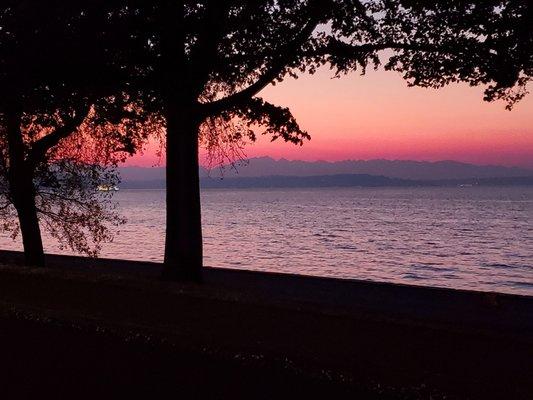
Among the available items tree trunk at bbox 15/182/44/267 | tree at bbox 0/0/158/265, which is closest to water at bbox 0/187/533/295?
tree trunk at bbox 15/182/44/267

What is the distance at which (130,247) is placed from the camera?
65625mm

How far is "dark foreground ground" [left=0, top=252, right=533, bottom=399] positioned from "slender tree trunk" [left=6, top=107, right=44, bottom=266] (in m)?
8.66

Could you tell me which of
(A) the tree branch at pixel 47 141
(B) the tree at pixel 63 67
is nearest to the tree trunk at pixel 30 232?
(A) the tree branch at pixel 47 141

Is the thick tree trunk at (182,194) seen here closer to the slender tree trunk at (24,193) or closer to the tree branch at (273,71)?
the tree branch at (273,71)

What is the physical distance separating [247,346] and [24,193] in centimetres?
1629

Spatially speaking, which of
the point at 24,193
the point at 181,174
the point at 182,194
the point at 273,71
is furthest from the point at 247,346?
the point at 24,193

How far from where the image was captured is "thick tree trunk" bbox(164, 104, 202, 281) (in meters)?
17.5

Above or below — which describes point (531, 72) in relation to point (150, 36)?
below

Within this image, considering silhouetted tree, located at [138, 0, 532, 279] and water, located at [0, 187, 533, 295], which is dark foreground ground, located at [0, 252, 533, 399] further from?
water, located at [0, 187, 533, 295]

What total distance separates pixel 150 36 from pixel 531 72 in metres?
9.53

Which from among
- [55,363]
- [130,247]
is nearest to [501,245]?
[130,247]

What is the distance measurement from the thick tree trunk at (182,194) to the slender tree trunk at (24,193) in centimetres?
804

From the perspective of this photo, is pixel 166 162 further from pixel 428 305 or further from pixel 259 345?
pixel 259 345

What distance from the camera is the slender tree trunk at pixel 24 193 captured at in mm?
23234
